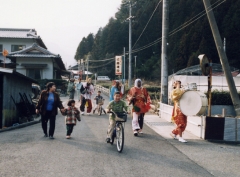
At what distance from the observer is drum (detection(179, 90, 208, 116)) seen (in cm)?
892

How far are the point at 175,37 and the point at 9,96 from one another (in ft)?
134

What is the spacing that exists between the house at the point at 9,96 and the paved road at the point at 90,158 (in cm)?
350

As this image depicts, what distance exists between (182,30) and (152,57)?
9518 millimetres

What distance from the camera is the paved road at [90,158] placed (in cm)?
577

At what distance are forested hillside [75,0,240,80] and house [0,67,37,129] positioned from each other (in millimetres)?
25396

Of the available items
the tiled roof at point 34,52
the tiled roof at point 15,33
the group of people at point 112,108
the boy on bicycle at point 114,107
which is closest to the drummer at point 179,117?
the group of people at point 112,108

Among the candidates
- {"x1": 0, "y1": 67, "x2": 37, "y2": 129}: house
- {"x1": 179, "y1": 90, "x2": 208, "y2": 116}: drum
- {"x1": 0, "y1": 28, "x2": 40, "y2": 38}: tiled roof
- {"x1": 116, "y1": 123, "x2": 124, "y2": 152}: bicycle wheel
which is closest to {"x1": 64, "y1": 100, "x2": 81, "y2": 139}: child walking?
{"x1": 116, "y1": 123, "x2": 124, "y2": 152}: bicycle wheel

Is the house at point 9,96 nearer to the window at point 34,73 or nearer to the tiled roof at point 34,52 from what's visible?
the tiled roof at point 34,52

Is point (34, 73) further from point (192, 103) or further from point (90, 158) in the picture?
point (90, 158)

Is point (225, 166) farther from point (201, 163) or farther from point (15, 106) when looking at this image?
point (15, 106)

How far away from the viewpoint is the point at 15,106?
47.2 feet

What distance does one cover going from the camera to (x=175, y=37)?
51.0 metres

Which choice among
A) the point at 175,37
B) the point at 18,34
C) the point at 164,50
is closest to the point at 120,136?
the point at 164,50

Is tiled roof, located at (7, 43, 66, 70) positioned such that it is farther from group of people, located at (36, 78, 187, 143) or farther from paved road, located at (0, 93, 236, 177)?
paved road, located at (0, 93, 236, 177)
